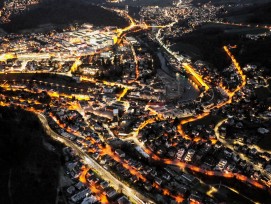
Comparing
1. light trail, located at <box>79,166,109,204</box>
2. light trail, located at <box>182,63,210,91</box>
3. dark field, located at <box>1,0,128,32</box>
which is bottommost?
light trail, located at <box>79,166,109,204</box>

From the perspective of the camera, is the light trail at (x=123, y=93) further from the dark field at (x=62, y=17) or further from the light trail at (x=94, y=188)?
the dark field at (x=62, y=17)

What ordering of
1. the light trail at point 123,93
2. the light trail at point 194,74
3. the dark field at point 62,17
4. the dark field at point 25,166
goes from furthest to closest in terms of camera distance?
the dark field at point 62,17
the light trail at point 194,74
the light trail at point 123,93
the dark field at point 25,166

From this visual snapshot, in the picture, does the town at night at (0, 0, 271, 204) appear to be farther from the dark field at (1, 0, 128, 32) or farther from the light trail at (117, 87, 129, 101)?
the dark field at (1, 0, 128, 32)

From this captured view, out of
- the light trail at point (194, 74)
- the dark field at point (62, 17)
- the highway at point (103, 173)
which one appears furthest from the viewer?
the dark field at point (62, 17)

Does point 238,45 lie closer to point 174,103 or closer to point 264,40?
point 264,40

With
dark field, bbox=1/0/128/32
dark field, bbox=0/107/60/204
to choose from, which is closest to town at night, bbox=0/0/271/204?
dark field, bbox=0/107/60/204

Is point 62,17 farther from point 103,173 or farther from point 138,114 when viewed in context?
point 103,173

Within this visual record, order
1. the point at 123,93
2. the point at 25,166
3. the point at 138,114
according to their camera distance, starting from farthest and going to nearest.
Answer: the point at 123,93 → the point at 138,114 → the point at 25,166

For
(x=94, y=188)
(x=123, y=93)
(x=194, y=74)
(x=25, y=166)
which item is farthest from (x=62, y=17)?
(x=94, y=188)

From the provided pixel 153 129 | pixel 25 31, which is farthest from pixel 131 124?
pixel 25 31

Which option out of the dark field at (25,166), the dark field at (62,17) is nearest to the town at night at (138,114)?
the dark field at (25,166)

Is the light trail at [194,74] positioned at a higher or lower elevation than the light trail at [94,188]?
higher
